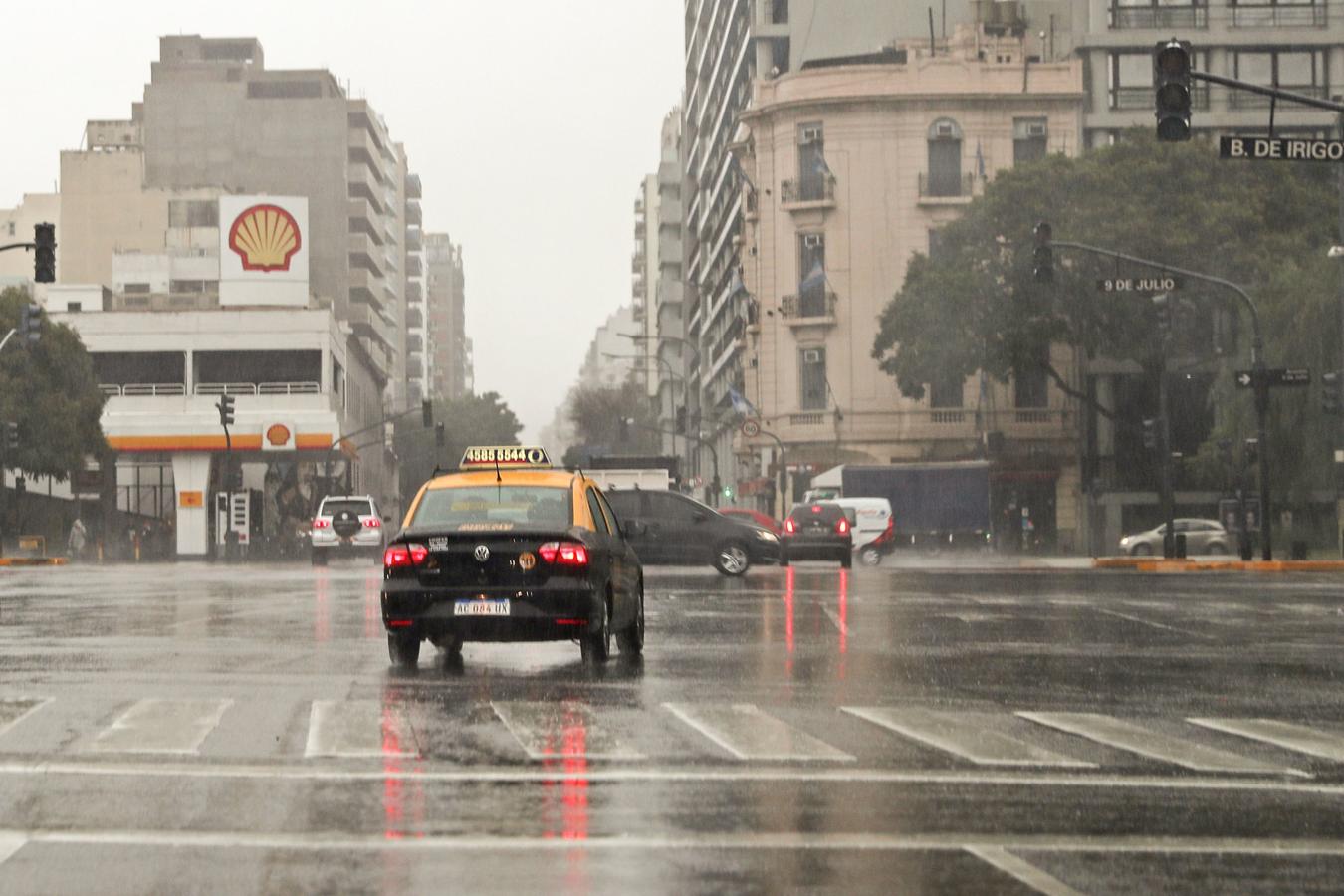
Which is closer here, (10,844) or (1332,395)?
(10,844)

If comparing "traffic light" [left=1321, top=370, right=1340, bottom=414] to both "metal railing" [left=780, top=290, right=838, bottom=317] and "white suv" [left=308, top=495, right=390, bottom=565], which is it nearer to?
"white suv" [left=308, top=495, right=390, bottom=565]

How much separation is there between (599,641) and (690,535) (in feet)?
62.8

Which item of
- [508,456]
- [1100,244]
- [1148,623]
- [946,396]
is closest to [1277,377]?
[1148,623]

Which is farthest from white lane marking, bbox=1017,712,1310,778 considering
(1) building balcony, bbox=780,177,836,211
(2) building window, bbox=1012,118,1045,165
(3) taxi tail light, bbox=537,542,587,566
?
(2) building window, bbox=1012,118,1045,165

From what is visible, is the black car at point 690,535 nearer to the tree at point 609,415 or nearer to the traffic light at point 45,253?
the traffic light at point 45,253

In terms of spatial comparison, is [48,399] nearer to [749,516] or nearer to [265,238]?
[265,238]

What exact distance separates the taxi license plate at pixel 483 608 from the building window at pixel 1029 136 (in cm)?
5939

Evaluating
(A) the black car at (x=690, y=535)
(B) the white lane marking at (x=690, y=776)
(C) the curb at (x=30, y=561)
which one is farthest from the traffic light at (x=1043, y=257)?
(C) the curb at (x=30, y=561)

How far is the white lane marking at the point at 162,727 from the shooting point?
10.4 metres

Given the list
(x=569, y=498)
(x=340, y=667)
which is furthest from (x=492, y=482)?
(x=340, y=667)

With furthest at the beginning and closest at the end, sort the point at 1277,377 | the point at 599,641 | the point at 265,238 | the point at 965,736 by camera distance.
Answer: the point at 265,238 < the point at 1277,377 < the point at 599,641 < the point at 965,736

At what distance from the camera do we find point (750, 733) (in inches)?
440

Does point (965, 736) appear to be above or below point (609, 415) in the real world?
below

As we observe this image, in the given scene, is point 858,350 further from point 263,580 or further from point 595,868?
point 595,868
